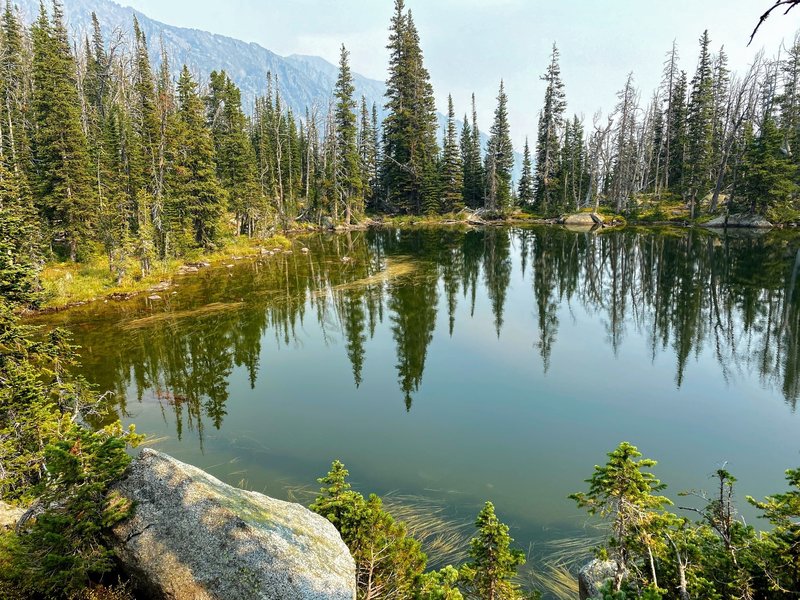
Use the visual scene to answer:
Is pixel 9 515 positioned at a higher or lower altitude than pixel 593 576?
higher

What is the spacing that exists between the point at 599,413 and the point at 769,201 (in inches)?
2237

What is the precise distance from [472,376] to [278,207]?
178 ft

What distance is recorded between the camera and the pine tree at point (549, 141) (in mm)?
78631

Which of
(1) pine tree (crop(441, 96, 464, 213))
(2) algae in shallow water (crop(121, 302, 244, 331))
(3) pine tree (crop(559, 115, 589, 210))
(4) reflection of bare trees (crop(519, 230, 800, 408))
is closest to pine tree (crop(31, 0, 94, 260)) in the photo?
(2) algae in shallow water (crop(121, 302, 244, 331))

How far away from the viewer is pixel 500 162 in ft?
263

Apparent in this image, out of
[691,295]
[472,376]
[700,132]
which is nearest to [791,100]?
[700,132]

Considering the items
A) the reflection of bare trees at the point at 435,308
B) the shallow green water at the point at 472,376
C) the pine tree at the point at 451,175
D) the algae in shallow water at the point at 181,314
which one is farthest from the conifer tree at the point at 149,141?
the pine tree at the point at 451,175

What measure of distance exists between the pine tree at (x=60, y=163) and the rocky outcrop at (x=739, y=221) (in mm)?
68115

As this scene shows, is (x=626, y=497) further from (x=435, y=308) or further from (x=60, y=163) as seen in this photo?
(x=60, y=163)

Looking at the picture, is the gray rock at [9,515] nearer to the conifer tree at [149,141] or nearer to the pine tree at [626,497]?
the pine tree at [626,497]

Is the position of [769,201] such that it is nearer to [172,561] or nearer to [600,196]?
[600,196]

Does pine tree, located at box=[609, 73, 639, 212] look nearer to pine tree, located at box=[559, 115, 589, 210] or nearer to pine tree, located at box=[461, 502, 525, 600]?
pine tree, located at box=[559, 115, 589, 210]

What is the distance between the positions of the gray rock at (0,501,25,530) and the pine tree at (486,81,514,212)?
7643 centimetres

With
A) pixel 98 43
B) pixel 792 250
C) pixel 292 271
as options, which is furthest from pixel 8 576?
pixel 98 43
